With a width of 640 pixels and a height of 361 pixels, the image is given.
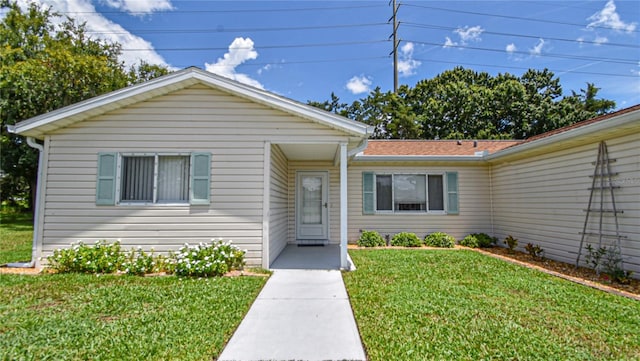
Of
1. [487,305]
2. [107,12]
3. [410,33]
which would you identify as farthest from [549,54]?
[107,12]

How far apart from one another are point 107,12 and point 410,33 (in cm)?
1841

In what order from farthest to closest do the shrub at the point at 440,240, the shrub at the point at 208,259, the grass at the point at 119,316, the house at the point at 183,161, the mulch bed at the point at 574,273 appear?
the shrub at the point at 440,240, the house at the point at 183,161, the shrub at the point at 208,259, the mulch bed at the point at 574,273, the grass at the point at 119,316

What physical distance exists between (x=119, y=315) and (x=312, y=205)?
20.1ft

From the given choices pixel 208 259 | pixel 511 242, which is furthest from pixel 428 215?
pixel 208 259

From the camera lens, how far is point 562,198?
21.8ft

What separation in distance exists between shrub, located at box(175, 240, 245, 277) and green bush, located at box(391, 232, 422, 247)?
187 inches

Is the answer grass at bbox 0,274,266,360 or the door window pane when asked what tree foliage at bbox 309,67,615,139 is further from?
grass at bbox 0,274,266,360

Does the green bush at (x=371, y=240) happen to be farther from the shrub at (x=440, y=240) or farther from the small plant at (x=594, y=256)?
the small plant at (x=594, y=256)

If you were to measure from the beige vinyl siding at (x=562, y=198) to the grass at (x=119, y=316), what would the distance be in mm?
6312

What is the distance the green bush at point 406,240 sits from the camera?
28.3ft

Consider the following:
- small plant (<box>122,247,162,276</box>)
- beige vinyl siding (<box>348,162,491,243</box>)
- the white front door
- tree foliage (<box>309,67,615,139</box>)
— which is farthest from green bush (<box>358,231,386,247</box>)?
tree foliage (<box>309,67,615,139</box>)

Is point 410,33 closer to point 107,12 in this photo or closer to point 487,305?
point 107,12

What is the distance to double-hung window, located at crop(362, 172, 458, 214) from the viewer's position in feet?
30.4

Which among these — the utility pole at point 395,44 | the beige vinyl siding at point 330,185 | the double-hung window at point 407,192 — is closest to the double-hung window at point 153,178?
the beige vinyl siding at point 330,185
